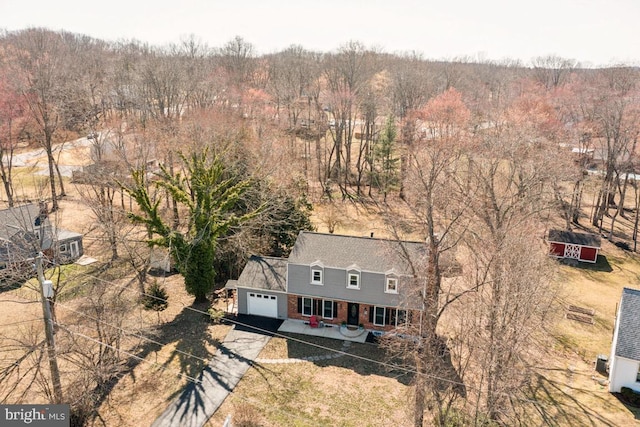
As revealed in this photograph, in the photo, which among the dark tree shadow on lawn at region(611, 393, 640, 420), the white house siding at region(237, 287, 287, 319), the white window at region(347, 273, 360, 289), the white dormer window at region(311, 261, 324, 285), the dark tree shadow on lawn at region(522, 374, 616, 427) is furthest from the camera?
the white house siding at region(237, 287, 287, 319)

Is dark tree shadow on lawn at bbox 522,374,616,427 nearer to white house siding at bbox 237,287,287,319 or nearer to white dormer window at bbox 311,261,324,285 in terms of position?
white dormer window at bbox 311,261,324,285

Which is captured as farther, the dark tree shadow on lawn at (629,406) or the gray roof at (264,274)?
the gray roof at (264,274)

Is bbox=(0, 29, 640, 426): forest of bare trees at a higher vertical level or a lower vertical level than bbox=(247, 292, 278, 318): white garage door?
higher

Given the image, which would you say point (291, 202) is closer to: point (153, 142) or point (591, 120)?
point (153, 142)

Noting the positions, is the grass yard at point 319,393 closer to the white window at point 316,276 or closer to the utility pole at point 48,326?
the white window at point 316,276

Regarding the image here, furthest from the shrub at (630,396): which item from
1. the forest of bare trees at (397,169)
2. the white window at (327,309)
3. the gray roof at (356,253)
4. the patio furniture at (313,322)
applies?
the patio furniture at (313,322)

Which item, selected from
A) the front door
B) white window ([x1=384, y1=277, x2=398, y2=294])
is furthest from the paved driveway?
white window ([x1=384, y1=277, x2=398, y2=294])

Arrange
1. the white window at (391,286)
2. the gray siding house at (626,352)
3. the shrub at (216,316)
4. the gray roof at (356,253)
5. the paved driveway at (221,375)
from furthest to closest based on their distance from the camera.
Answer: the shrub at (216,316), the gray roof at (356,253), the white window at (391,286), the gray siding house at (626,352), the paved driveway at (221,375)
